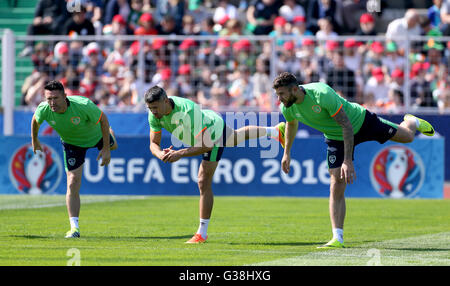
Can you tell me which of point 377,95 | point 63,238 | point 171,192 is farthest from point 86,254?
point 377,95

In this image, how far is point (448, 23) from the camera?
23203mm

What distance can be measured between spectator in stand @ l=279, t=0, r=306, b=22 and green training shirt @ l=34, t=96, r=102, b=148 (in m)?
12.0

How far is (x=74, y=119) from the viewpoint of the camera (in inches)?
495

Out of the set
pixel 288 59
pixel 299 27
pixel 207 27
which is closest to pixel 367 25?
pixel 299 27

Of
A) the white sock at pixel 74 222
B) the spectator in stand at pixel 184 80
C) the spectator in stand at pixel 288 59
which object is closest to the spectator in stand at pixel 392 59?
the spectator in stand at pixel 288 59

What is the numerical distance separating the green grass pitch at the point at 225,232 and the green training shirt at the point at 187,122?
4.42 ft

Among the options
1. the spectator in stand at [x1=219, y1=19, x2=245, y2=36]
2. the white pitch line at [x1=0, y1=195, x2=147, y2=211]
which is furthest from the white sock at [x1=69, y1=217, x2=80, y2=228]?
the spectator in stand at [x1=219, y1=19, x2=245, y2=36]

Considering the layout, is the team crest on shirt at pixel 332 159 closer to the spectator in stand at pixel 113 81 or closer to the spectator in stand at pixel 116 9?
the spectator in stand at pixel 113 81

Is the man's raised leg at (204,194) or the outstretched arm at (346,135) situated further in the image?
the man's raised leg at (204,194)

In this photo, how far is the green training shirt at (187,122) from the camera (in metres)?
11.3

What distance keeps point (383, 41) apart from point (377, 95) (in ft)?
4.02
